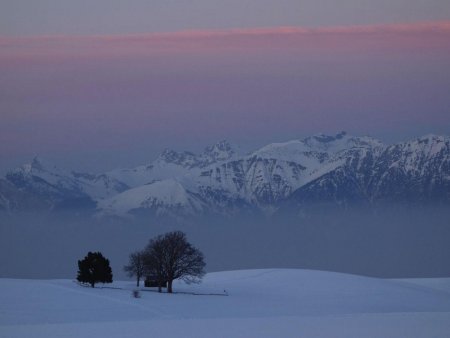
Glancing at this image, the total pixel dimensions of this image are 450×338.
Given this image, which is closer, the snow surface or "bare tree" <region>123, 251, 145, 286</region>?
the snow surface

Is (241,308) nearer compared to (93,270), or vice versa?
(241,308)

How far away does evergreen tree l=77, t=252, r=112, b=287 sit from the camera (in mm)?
81500

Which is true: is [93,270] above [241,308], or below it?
above

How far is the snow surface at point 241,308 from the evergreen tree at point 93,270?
113 centimetres

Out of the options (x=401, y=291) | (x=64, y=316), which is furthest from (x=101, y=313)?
(x=401, y=291)

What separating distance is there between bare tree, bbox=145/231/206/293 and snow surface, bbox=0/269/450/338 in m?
1.63

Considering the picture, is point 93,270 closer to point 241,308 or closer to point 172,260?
point 172,260

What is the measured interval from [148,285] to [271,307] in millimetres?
15294

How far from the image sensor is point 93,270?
8188cm

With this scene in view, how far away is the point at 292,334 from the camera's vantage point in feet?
161

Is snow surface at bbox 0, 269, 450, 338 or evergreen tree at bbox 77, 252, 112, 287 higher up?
evergreen tree at bbox 77, 252, 112, 287

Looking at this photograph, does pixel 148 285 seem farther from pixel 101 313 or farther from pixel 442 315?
pixel 442 315

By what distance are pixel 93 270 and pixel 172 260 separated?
6.44 meters

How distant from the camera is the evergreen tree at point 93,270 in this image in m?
81.5
